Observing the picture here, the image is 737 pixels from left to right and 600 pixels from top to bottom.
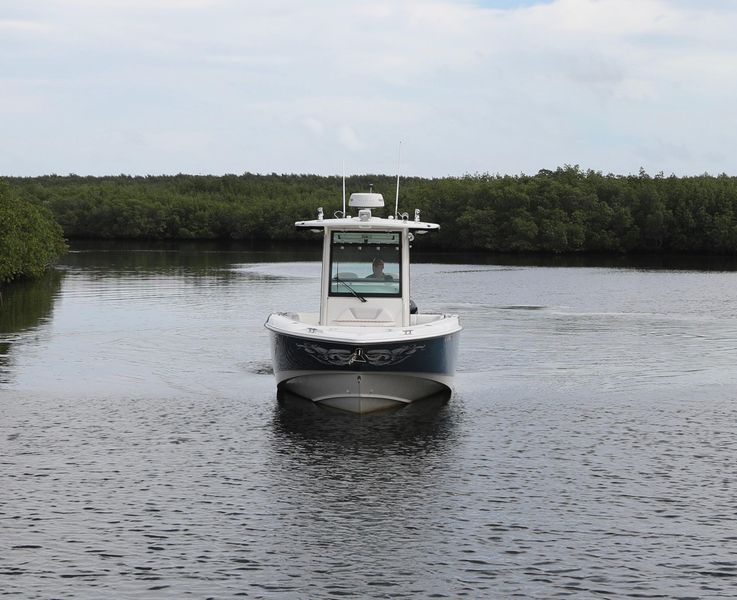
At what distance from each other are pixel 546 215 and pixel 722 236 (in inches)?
821

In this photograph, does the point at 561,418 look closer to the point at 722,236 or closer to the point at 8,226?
the point at 8,226

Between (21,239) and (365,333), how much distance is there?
43.9 metres

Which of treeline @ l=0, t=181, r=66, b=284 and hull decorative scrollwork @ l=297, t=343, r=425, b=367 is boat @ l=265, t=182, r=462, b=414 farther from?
treeline @ l=0, t=181, r=66, b=284

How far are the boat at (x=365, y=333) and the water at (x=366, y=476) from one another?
0.61 meters

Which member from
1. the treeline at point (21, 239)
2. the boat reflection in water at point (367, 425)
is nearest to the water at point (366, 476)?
the boat reflection in water at point (367, 425)

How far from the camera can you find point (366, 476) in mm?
19375

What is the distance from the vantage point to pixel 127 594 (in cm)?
1351

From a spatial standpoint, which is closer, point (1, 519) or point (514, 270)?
point (1, 519)

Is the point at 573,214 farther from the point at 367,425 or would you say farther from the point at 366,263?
the point at 367,425

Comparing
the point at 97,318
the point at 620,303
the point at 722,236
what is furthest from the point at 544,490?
the point at 722,236

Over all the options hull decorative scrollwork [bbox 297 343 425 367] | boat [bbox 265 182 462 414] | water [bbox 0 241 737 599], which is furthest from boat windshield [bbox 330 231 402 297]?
water [bbox 0 241 737 599]

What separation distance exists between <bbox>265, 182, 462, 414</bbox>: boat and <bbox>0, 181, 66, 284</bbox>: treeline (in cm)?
3454

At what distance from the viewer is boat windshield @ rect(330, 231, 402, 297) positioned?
25.7 meters

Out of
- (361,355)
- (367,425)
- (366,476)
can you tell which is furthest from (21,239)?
(366,476)
